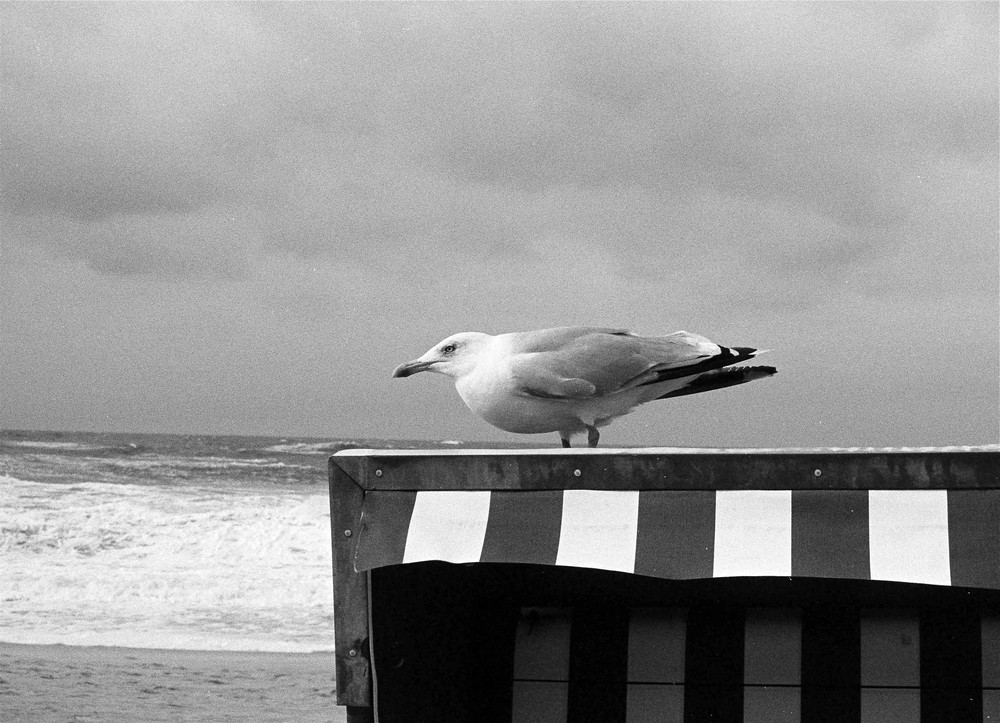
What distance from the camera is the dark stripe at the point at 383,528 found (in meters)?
2.37

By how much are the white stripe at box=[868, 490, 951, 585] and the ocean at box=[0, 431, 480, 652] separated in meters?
7.77

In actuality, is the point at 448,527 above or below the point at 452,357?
below

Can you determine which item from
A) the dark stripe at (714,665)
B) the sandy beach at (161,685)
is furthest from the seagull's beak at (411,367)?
the sandy beach at (161,685)

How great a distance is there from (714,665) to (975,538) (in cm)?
134

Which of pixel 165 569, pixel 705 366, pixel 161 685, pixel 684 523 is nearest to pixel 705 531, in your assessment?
pixel 684 523

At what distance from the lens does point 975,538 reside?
7.29 ft

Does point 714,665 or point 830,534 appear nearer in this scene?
point 830,534

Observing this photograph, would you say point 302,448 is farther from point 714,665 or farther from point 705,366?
point 714,665

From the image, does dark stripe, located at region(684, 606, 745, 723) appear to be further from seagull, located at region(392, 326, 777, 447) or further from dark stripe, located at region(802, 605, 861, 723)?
seagull, located at region(392, 326, 777, 447)

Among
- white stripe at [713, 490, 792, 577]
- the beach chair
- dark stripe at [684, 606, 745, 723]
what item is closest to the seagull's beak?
the beach chair

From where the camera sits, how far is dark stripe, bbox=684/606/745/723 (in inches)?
133

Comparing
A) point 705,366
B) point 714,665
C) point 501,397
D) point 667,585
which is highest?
point 705,366

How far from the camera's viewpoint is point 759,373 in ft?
13.0

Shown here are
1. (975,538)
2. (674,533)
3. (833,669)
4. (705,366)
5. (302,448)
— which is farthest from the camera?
(302,448)
